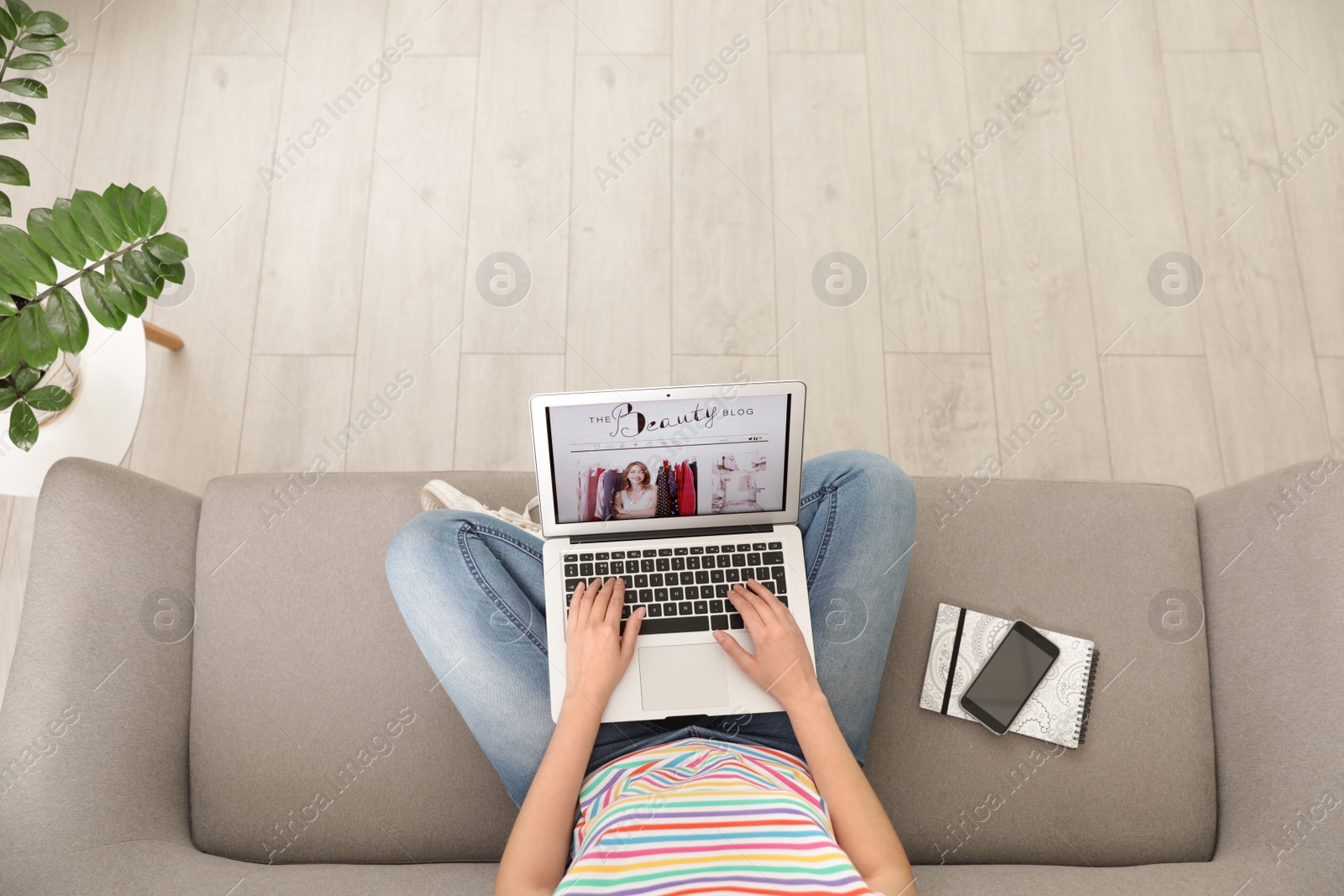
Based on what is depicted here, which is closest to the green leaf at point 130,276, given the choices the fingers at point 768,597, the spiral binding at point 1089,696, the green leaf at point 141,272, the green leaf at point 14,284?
the green leaf at point 141,272

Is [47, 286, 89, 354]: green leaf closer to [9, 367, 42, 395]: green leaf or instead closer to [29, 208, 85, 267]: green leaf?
[29, 208, 85, 267]: green leaf

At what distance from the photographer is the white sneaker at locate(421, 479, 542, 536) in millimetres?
1217

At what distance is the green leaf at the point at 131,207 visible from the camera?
950 mm

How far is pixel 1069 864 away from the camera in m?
1.12

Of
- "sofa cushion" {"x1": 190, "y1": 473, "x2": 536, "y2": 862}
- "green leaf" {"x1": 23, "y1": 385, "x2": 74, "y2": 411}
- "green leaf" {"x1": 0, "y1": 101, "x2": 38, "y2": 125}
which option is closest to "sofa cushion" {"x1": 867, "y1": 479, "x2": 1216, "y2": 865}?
"sofa cushion" {"x1": 190, "y1": 473, "x2": 536, "y2": 862}

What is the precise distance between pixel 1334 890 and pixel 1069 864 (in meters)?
0.28

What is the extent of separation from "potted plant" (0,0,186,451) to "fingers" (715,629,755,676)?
2.39ft

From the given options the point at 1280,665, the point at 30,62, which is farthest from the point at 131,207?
the point at 1280,665

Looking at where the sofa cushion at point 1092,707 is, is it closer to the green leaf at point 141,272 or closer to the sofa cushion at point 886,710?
the sofa cushion at point 886,710

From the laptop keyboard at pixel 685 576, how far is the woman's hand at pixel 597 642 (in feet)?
0.07

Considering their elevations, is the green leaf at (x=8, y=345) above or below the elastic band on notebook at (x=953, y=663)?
above

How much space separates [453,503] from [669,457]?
0.34 metres

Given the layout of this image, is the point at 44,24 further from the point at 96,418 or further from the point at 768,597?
the point at 768,597

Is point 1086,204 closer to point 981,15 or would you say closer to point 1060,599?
point 981,15
